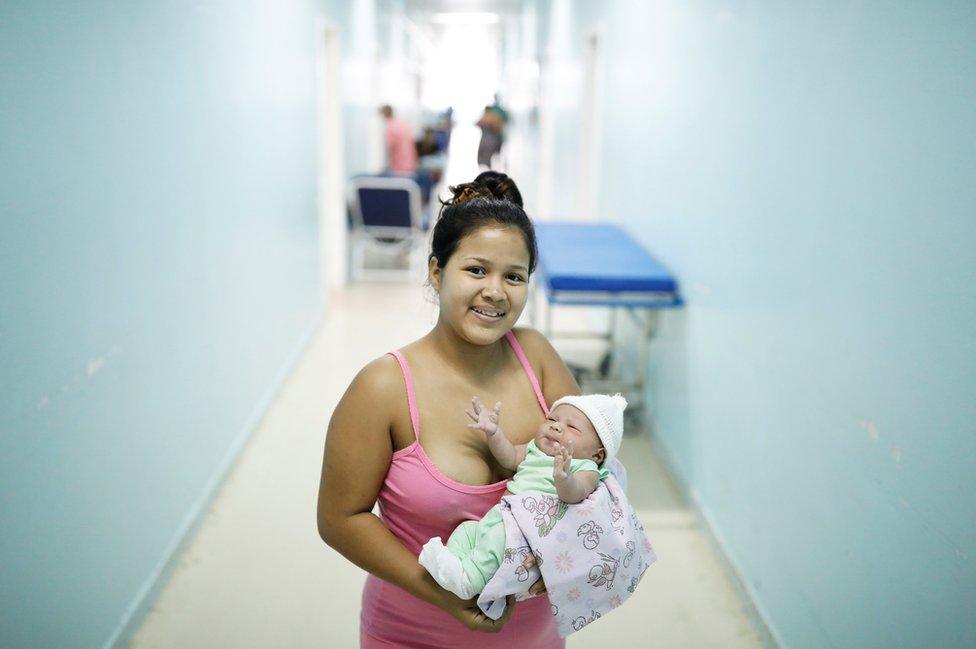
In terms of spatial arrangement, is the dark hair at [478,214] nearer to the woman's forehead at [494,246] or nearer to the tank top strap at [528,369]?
the woman's forehead at [494,246]

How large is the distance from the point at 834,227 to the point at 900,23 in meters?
0.51

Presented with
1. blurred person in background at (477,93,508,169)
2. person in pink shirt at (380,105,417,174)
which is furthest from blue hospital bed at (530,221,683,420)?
blurred person in background at (477,93,508,169)

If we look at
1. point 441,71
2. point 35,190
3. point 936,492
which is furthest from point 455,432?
point 441,71

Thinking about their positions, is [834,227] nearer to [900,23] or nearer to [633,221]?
[900,23]

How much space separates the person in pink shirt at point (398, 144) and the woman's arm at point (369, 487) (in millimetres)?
7843

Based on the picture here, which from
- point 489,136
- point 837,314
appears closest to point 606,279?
point 837,314

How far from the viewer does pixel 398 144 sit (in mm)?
8844

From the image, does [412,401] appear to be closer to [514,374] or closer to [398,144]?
[514,374]

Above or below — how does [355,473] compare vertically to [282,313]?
above

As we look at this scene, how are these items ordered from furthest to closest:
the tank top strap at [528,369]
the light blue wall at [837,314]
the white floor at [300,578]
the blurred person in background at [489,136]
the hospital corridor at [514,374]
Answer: the blurred person in background at [489,136], the white floor at [300,578], the light blue wall at [837,314], the tank top strap at [528,369], the hospital corridor at [514,374]

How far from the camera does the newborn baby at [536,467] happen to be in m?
1.12

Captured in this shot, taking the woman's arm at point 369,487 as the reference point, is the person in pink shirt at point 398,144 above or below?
above

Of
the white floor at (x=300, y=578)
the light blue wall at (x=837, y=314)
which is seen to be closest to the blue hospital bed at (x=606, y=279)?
the light blue wall at (x=837, y=314)

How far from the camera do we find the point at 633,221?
455 centimetres
